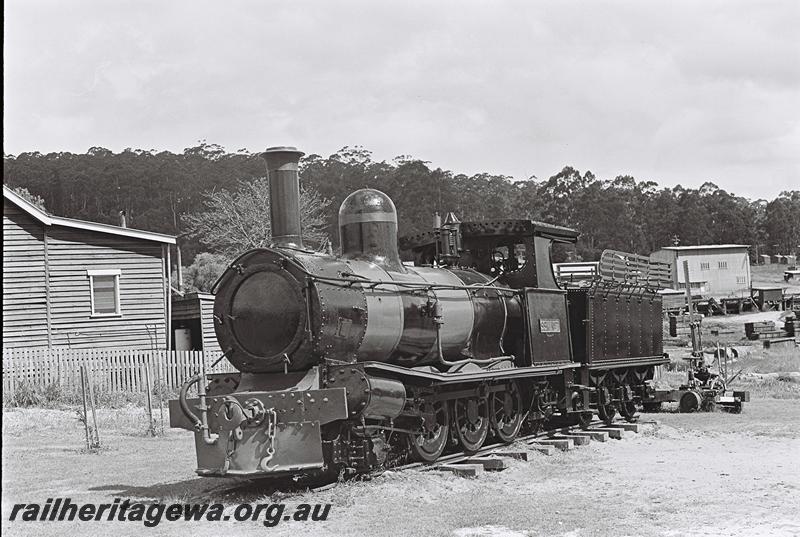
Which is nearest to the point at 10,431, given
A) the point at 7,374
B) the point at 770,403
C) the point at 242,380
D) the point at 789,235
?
the point at 7,374

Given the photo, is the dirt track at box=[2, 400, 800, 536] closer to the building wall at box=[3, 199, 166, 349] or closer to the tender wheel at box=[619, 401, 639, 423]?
the tender wheel at box=[619, 401, 639, 423]

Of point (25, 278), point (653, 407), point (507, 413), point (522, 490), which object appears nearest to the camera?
point (522, 490)

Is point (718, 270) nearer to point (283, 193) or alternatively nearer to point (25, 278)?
point (25, 278)

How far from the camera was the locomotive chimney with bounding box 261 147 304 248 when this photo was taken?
9.77 meters

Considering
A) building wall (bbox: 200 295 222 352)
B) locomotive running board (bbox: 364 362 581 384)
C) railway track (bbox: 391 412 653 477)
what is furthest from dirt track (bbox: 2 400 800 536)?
building wall (bbox: 200 295 222 352)

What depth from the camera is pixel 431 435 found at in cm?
1127

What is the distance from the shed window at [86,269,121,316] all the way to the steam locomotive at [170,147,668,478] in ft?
44.5

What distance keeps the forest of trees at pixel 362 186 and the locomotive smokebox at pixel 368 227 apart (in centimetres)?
3788

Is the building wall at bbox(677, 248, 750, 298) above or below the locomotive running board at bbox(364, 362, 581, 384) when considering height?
above

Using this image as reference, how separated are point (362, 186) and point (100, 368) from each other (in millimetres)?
45507

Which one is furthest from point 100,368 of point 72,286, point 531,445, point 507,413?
point 531,445

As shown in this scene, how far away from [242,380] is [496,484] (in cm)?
305

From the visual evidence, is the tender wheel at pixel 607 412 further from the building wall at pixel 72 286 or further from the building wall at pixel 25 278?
the building wall at pixel 25 278

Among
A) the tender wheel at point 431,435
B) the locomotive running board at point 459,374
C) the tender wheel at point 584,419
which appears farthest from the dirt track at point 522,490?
the locomotive running board at point 459,374
